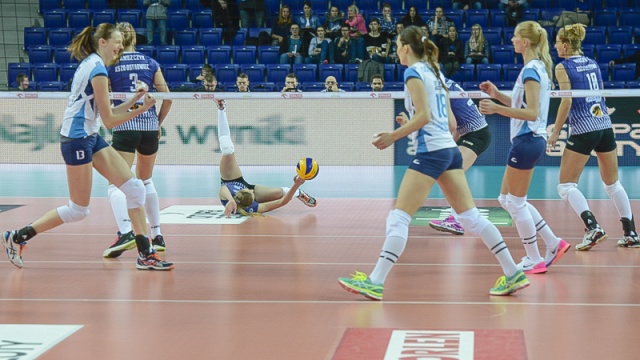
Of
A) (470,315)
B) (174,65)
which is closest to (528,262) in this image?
(470,315)

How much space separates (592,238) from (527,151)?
1.71 m

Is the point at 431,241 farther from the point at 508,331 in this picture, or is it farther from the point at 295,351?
the point at 295,351

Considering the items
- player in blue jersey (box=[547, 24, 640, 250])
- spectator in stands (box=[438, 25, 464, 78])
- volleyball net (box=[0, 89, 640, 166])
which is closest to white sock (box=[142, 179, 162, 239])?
player in blue jersey (box=[547, 24, 640, 250])

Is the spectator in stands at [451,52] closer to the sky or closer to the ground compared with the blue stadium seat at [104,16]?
closer to the ground

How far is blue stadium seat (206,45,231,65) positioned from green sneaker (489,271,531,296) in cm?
1382

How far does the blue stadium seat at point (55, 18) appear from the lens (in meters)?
20.9

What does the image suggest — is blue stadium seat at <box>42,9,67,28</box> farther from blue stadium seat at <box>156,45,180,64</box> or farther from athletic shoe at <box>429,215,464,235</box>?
athletic shoe at <box>429,215,464,235</box>

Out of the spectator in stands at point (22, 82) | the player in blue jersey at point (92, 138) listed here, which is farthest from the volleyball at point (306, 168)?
the spectator in stands at point (22, 82)

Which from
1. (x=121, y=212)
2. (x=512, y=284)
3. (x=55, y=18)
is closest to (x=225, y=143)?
(x=121, y=212)

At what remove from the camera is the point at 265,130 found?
55.6ft

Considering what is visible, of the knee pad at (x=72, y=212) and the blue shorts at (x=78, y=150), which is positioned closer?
the blue shorts at (x=78, y=150)

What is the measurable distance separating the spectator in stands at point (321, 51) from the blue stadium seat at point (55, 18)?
626cm

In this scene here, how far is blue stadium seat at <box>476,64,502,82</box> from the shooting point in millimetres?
18438

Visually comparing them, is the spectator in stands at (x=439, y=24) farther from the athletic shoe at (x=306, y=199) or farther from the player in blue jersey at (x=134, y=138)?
the player in blue jersey at (x=134, y=138)
